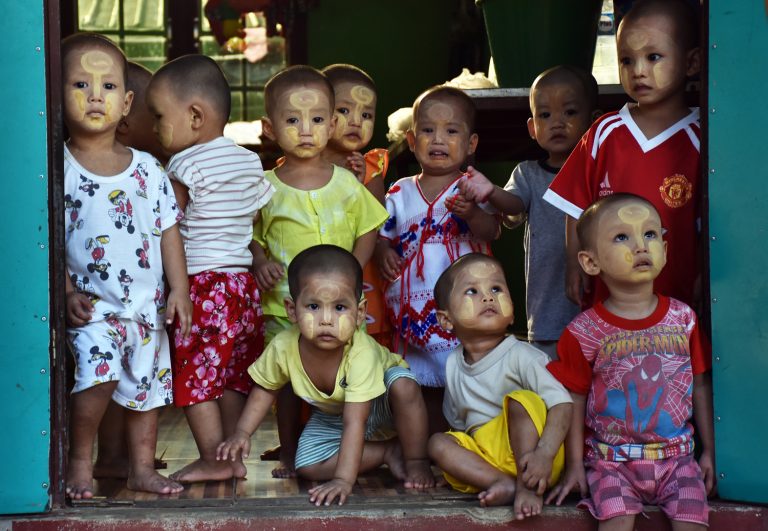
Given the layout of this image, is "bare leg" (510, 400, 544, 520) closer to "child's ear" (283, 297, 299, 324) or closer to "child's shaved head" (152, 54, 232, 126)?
"child's ear" (283, 297, 299, 324)

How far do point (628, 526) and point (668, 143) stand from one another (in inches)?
45.9

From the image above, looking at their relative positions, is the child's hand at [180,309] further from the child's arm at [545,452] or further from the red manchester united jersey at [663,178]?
the red manchester united jersey at [663,178]

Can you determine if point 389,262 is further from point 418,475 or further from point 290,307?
point 418,475

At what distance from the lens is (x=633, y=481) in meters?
3.03

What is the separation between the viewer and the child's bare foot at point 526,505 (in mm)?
2977

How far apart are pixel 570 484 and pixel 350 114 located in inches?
64.6

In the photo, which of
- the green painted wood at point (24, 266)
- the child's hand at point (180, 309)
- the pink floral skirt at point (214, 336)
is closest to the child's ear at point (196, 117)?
the pink floral skirt at point (214, 336)

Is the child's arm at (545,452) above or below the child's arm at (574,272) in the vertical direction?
below

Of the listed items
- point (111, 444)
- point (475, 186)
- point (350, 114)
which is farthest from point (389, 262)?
point (111, 444)

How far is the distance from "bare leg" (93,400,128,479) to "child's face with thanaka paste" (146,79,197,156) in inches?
35.0

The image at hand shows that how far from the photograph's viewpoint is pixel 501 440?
3209 mm

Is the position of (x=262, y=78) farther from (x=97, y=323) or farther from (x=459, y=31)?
(x=97, y=323)

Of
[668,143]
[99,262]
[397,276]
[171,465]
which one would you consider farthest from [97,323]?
[668,143]

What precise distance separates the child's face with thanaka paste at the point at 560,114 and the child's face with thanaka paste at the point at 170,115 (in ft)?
4.29
